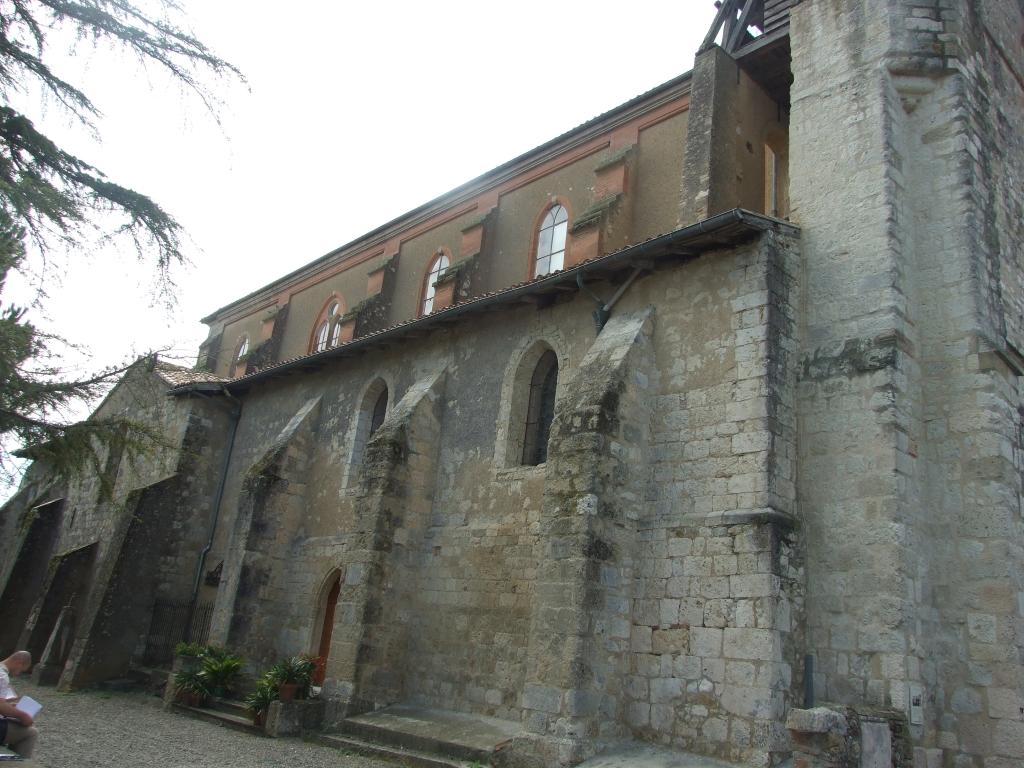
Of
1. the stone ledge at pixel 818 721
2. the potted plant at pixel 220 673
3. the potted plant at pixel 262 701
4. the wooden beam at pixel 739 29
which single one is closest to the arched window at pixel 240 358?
the potted plant at pixel 220 673

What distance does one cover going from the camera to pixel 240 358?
27172 millimetres

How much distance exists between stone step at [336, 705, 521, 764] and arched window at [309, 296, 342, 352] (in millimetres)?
13787

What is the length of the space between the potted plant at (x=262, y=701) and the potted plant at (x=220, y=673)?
191 cm

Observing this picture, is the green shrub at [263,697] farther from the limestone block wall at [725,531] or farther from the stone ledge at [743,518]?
the stone ledge at [743,518]

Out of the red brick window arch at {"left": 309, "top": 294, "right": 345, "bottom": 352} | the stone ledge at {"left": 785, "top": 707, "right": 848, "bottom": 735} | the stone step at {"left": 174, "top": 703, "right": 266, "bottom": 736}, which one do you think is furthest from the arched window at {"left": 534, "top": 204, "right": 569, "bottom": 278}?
the stone ledge at {"left": 785, "top": 707, "right": 848, "bottom": 735}

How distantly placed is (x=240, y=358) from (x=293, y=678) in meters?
17.0

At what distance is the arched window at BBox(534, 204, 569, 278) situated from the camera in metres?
17.0

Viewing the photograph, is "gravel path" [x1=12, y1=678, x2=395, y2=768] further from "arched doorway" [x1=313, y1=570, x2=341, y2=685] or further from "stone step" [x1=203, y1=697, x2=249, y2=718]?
"arched doorway" [x1=313, y1=570, x2=341, y2=685]

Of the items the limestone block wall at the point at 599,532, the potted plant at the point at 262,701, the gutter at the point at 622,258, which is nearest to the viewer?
the limestone block wall at the point at 599,532

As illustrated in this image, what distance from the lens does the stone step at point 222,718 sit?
11.9m

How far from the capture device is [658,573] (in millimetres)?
9484

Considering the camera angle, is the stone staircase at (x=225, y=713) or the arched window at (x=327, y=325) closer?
the stone staircase at (x=225, y=713)

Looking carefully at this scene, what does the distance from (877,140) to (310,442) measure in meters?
11.0

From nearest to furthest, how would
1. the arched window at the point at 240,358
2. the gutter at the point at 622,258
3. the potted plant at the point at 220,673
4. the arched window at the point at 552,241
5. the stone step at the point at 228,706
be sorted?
the gutter at the point at 622,258
the stone step at the point at 228,706
the potted plant at the point at 220,673
the arched window at the point at 552,241
the arched window at the point at 240,358
